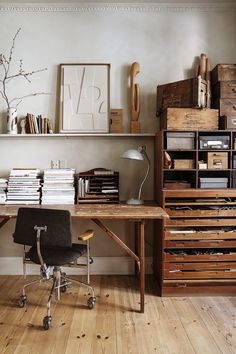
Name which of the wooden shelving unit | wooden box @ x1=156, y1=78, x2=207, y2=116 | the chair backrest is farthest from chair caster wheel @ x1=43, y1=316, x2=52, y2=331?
wooden box @ x1=156, y1=78, x2=207, y2=116

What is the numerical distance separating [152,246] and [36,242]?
1.42 meters

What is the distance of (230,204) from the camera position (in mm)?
2752

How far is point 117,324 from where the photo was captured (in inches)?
91.3

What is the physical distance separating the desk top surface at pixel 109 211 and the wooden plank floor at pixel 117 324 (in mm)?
782

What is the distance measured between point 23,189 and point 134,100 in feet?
4.63

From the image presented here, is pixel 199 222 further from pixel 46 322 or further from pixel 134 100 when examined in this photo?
pixel 46 322

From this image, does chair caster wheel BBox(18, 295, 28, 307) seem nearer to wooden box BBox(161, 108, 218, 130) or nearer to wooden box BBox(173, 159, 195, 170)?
wooden box BBox(173, 159, 195, 170)

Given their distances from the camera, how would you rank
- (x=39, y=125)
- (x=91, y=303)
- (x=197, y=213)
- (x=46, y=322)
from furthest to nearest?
(x=39, y=125), (x=197, y=213), (x=91, y=303), (x=46, y=322)

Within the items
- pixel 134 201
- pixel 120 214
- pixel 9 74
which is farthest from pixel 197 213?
pixel 9 74

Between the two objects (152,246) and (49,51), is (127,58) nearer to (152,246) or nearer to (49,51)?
(49,51)

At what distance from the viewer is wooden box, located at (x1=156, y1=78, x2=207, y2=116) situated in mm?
2752

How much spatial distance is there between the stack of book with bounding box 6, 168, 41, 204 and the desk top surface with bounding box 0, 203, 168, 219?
0.43ft

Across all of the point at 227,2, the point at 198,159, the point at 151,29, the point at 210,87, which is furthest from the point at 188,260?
the point at 227,2

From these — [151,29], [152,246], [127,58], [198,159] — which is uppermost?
[151,29]
